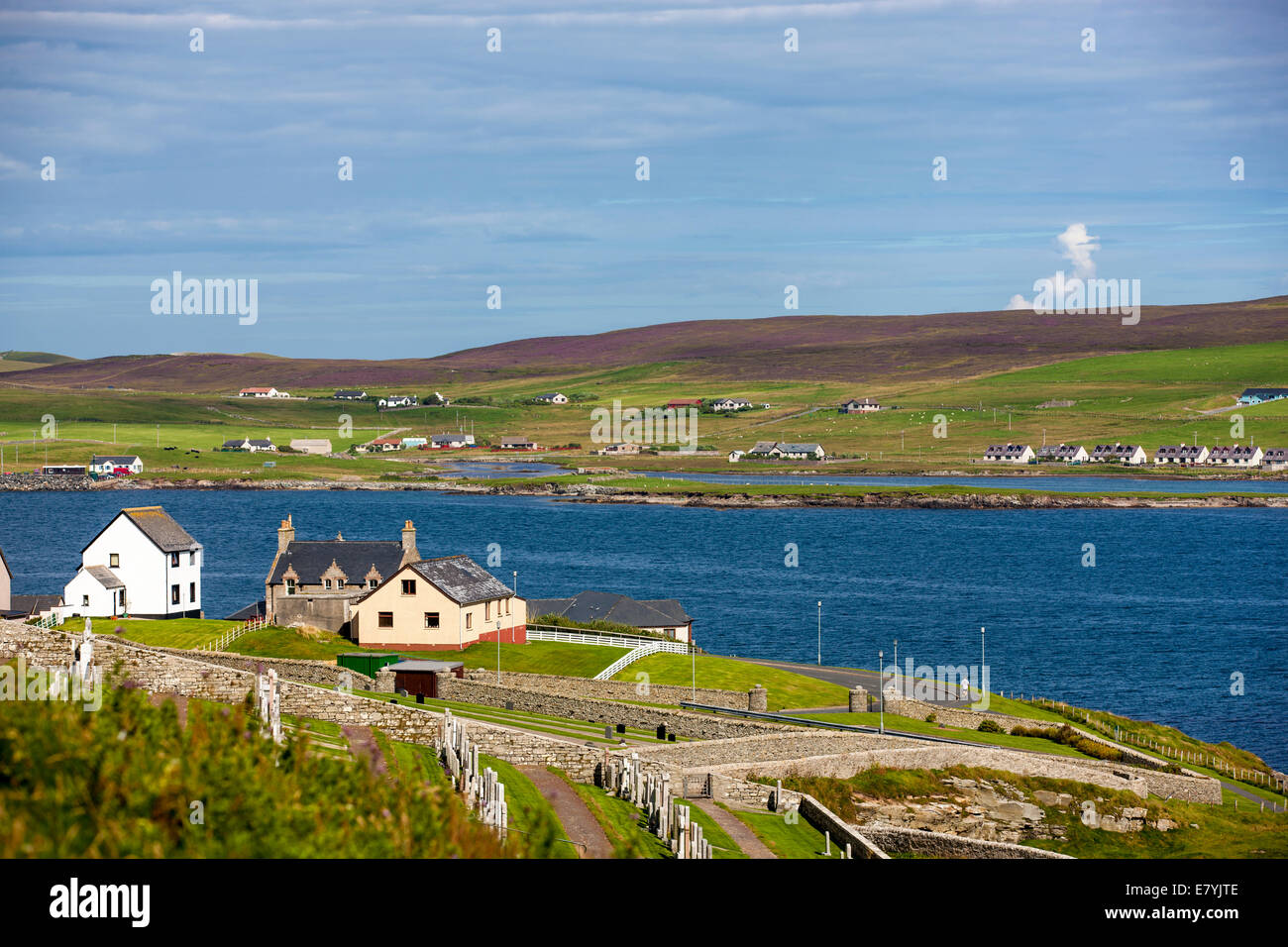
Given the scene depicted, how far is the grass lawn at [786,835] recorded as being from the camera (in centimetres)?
3522

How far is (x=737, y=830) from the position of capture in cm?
3766

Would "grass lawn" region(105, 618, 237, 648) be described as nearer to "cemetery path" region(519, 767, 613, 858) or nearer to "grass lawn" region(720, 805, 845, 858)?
"cemetery path" region(519, 767, 613, 858)

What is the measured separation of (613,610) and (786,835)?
40.3 metres

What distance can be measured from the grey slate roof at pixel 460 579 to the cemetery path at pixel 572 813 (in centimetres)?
Answer: 2573

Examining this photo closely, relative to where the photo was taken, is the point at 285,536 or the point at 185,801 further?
the point at 285,536

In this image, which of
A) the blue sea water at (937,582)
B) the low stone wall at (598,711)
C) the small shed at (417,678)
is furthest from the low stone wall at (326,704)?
the blue sea water at (937,582)

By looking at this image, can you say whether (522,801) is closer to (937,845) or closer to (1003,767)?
(937,845)

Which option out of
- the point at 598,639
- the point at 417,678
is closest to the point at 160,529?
the point at 417,678

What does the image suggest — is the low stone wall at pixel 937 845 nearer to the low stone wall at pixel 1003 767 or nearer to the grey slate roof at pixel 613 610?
the low stone wall at pixel 1003 767
